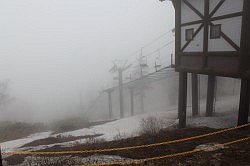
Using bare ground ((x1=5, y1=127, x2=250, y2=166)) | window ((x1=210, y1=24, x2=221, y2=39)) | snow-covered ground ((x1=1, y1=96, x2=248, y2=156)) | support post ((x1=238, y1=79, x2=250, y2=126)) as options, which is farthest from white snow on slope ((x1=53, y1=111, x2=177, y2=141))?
window ((x1=210, y1=24, x2=221, y2=39))

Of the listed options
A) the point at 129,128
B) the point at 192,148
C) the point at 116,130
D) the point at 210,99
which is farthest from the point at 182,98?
the point at 192,148

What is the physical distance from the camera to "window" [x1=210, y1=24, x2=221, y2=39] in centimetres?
1266

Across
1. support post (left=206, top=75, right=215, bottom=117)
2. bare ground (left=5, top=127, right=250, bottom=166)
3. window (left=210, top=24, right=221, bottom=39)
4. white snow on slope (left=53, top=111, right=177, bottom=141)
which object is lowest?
white snow on slope (left=53, top=111, right=177, bottom=141)

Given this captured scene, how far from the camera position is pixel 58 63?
5748 inches

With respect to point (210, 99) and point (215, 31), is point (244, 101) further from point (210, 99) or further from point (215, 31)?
point (210, 99)

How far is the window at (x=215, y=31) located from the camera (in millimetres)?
12659

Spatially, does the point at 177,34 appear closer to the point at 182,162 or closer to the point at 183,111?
the point at 183,111

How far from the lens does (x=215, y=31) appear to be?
507 inches

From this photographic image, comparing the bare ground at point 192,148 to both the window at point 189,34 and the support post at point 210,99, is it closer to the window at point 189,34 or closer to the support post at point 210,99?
the window at point 189,34

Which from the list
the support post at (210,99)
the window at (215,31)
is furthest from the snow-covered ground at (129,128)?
the window at (215,31)

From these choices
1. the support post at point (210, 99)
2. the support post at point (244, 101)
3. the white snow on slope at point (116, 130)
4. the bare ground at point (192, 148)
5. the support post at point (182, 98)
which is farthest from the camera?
the support post at point (210, 99)

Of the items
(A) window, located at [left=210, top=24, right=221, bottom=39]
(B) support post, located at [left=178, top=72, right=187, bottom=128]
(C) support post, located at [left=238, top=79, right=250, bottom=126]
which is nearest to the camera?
(C) support post, located at [left=238, top=79, right=250, bottom=126]

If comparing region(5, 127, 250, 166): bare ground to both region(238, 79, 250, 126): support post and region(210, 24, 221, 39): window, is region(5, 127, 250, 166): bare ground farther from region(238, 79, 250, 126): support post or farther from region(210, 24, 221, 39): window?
region(210, 24, 221, 39): window

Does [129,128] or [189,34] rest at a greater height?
[189,34]
